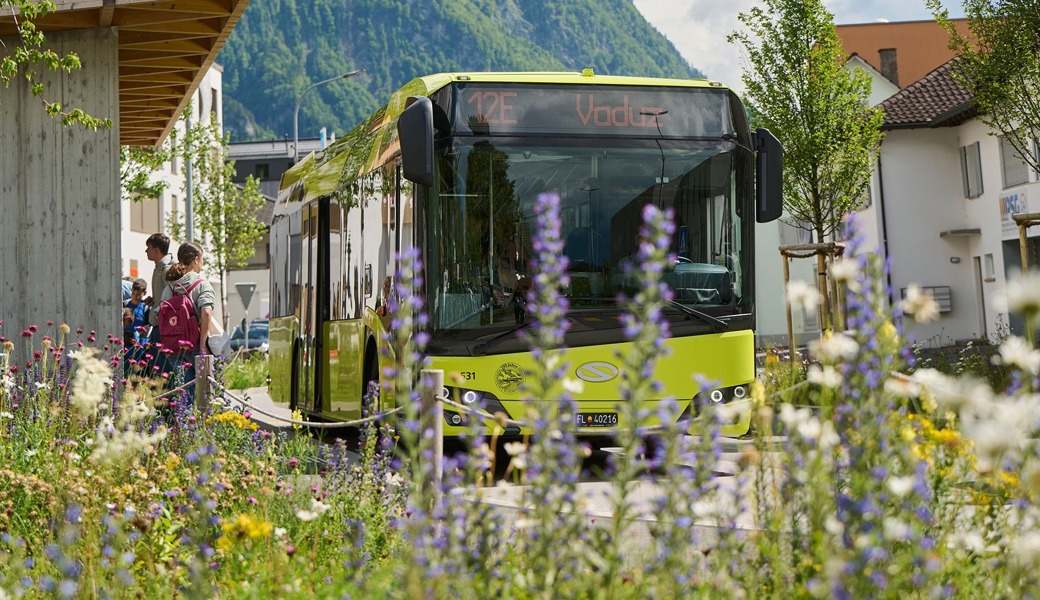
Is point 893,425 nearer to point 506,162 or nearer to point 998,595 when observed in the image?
point 998,595

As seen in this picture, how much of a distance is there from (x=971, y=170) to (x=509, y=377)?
117ft

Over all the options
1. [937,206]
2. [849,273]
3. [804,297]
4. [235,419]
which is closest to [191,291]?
[235,419]

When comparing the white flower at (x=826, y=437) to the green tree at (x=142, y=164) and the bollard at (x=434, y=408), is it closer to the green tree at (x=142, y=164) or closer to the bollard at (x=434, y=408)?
the bollard at (x=434, y=408)

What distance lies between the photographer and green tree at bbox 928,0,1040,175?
20.8 m

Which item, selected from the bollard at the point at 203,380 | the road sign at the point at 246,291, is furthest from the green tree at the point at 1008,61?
the road sign at the point at 246,291

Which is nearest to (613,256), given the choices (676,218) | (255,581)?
(676,218)

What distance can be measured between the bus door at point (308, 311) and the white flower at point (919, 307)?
A: 12.3m

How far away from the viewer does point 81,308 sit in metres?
13.9

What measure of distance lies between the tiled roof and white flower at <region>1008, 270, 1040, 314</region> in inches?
1607

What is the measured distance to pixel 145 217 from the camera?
58188 mm

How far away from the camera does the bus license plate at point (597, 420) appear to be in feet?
38.1

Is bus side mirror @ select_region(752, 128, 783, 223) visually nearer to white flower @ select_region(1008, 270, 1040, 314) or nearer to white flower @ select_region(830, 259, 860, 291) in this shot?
white flower @ select_region(830, 259, 860, 291)

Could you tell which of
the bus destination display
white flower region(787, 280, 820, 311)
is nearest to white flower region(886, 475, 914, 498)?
white flower region(787, 280, 820, 311)

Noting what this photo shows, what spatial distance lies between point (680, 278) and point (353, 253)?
370 centimetres
